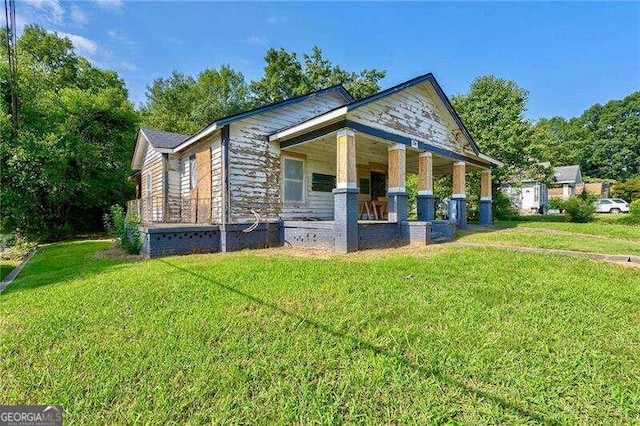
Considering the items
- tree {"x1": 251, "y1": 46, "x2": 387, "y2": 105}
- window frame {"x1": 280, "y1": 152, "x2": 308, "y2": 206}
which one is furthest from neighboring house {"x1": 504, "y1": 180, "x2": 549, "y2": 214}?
window frame {"x1": 280, "y1": 152, "x2": 308, "y2": 206}

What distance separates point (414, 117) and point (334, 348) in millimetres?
8819

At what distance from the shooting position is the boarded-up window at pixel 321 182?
33.8ft

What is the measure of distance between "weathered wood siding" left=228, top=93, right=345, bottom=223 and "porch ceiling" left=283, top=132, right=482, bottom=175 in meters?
0.80

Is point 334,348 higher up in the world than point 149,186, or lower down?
lower down

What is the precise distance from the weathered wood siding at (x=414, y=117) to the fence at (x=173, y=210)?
Answer: 17.0 ft

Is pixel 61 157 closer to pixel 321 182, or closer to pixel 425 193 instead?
pixel 321 182

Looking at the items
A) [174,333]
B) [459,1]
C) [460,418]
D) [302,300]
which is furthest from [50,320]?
[459,1]

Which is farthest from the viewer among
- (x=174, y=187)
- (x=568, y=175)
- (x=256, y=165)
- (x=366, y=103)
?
(x=568, y=175)

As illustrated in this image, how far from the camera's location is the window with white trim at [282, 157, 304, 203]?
9.38 meters

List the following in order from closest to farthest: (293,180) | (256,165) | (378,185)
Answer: (256,165)
(293,180)
(378,185)

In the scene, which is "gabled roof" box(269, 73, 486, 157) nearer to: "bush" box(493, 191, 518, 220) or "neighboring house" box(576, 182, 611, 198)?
"bush" box(493, 191, 518, 220)

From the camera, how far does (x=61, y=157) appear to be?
13766 millimetres

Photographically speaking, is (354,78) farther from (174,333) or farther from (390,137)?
(174,333)

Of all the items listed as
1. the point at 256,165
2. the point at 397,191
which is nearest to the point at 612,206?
the point at 397,191
